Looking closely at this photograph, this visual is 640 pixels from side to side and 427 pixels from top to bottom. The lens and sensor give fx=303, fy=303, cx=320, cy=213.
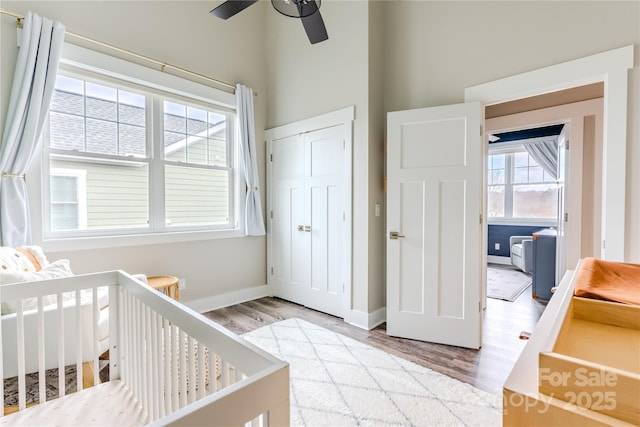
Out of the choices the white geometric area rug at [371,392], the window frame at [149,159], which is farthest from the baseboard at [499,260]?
the window frame at [149,159]

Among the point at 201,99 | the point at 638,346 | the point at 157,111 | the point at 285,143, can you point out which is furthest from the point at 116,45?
the point at 638,346

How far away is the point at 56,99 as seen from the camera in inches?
93.8

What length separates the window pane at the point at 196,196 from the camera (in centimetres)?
302

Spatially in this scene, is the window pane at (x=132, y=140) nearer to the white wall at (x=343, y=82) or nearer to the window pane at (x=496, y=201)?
the white wall at (x=343, y=82)

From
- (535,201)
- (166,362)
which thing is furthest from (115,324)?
(535,201)

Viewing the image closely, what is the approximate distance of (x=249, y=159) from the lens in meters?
3.45

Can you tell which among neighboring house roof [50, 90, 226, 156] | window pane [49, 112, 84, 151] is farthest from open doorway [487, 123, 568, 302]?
window pane [49, 112, 84, 151]

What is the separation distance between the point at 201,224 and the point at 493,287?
3.84 metres

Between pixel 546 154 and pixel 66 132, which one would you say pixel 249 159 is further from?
pixel 546 154

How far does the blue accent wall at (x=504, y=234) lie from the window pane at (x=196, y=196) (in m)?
5.15

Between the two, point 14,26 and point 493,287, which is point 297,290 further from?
point 14,26

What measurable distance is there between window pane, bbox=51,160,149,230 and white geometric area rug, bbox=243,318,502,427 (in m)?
1.67

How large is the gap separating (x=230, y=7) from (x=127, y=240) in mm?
2052

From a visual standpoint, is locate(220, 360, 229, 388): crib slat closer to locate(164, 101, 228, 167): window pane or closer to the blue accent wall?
locate(164, 101, 228, 167): window pane
